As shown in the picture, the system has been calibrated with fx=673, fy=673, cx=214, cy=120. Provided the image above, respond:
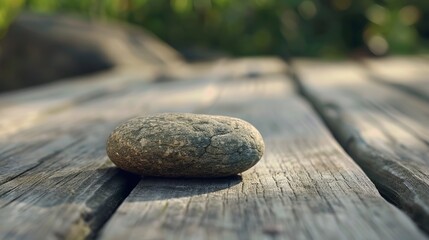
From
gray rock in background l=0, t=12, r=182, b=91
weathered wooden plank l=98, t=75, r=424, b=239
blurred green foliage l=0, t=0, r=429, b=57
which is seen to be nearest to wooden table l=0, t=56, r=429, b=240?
weathered wooden plank l=98, t=75, r=424, b=239

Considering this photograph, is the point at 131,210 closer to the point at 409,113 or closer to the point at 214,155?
the point at 214,155

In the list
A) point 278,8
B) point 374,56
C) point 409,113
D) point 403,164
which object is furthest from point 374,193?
point 278,8

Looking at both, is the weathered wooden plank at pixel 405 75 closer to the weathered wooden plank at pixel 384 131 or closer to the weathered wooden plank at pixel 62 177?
the weathered wooden plank at pixel 384 131

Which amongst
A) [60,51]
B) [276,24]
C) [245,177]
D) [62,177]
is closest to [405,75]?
[60,51]

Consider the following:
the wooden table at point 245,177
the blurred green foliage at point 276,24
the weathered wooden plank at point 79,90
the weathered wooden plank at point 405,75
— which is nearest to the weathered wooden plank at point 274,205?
the wooden table at point 245,177

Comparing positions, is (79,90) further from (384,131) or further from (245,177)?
(245,177)

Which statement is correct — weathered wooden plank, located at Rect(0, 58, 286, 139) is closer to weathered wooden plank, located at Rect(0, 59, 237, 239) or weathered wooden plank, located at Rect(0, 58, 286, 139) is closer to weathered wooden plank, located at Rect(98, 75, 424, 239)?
weathered wooden plank, located at Rect(0, 59, 237, 239)
